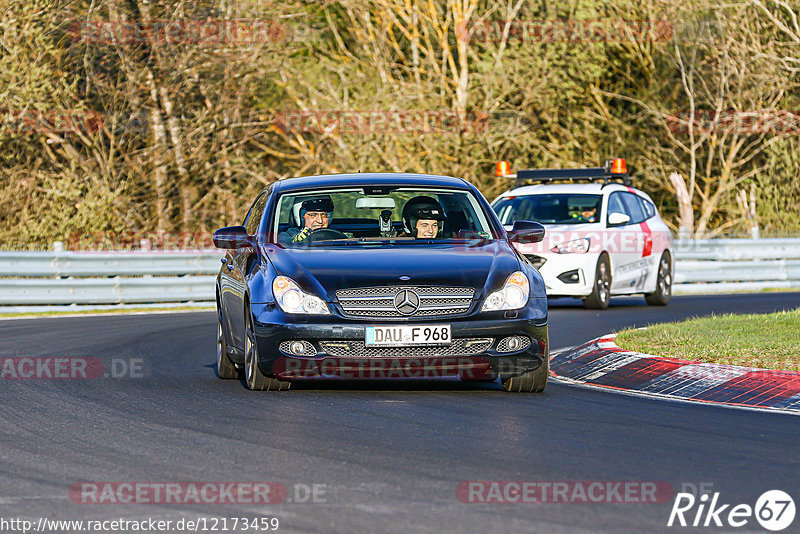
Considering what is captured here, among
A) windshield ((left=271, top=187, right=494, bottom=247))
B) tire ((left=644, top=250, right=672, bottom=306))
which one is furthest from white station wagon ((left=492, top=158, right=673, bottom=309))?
windshield ((left=271, top=187, right=494, bottom=247))

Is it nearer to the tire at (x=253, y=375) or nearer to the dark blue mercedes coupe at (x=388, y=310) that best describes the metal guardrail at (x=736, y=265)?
the dark blue mercedes coupe at (x=388, y=310)

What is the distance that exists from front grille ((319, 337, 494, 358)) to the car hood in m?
0.32

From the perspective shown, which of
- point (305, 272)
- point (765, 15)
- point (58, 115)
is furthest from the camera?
point (765, 15)

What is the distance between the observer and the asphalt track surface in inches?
234

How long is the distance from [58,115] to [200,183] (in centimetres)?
369

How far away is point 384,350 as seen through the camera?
371 inches

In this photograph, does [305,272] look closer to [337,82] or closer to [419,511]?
[419,511]

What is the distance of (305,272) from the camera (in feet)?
31.7

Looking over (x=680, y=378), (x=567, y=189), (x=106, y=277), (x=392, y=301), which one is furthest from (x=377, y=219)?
(x=106, y=277)

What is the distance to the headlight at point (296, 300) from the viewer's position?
9.49m

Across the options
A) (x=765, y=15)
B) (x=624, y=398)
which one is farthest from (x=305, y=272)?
(x=765, y=15)

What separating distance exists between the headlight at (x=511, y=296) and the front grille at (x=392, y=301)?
0.51ft

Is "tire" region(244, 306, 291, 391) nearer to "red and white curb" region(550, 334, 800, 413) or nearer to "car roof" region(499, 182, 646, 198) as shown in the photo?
"red and white curb" region(550, 334, 800, 413)

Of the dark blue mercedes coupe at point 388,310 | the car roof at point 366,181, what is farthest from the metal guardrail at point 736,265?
the dark blue mercedes coupe at point 388,310
